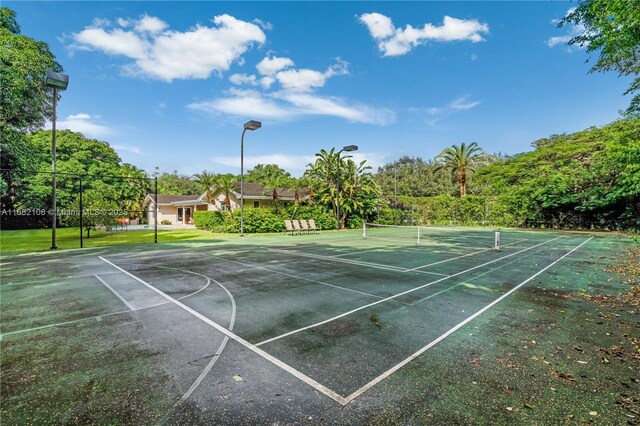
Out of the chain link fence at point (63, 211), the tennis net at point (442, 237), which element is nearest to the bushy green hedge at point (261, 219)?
the chain link fence at point (63, 211)

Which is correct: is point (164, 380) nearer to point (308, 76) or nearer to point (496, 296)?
point (496, 296)

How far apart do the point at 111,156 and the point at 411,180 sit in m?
50.0

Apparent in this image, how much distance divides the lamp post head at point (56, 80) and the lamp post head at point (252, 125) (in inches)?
322

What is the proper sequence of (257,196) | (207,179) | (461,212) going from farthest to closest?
(461,212)
(257,196)
(207,179)

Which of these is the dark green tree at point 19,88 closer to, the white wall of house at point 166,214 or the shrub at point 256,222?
the shrub at point 256,222

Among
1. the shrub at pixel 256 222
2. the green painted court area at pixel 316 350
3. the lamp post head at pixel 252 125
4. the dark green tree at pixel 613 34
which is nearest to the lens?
the green painted court area at pixel 316 350

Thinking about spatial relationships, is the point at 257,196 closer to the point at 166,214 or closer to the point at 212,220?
the point at 212,220

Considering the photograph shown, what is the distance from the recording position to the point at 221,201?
1291 inches

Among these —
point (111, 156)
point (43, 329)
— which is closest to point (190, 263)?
point (43, 329)

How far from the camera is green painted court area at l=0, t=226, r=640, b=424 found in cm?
259

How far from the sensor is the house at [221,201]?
102ft

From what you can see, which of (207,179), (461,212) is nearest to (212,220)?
(207,179)

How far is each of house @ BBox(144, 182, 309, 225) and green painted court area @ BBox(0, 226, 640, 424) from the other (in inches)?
882

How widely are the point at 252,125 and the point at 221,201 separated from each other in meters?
16.8
